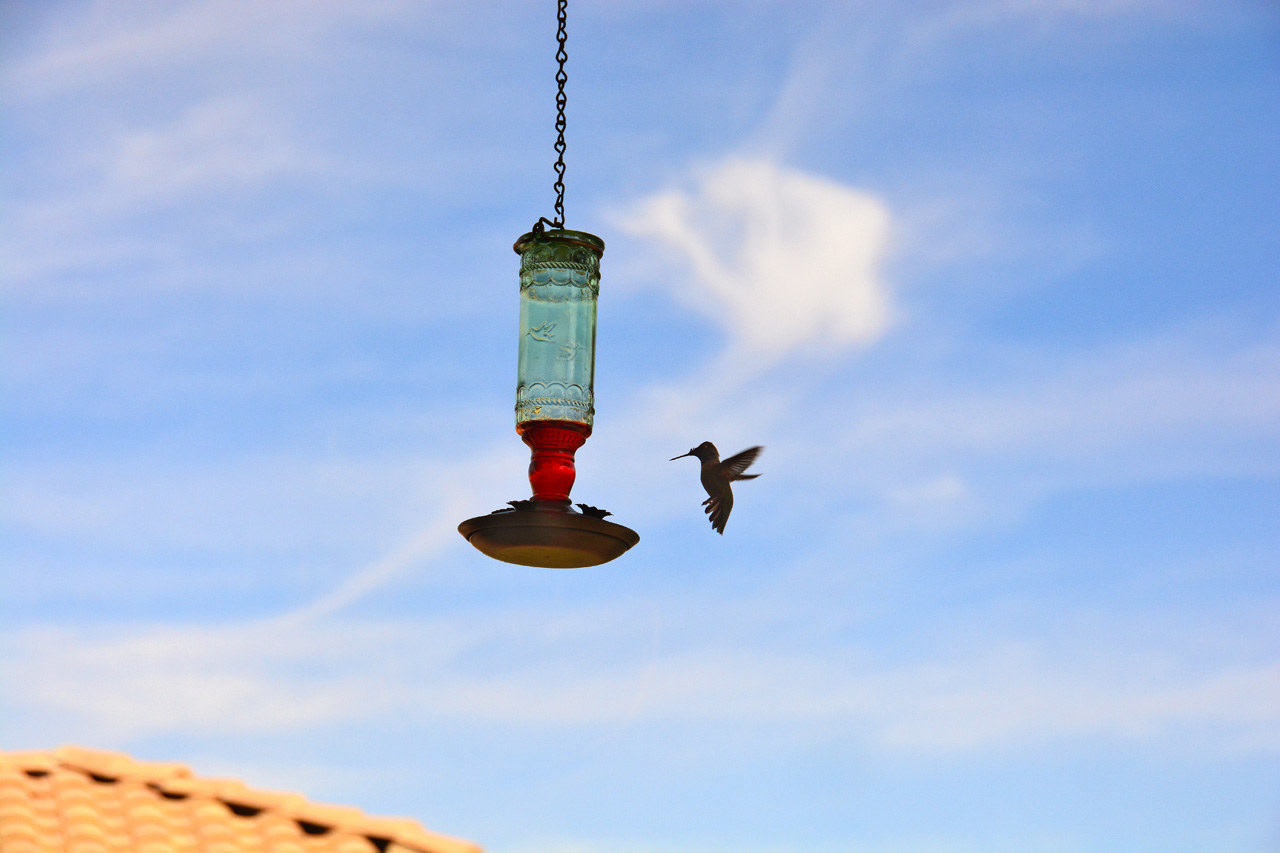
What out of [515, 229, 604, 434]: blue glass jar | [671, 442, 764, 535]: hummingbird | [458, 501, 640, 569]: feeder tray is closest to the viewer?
[458, 501, 640, 569]: feeder tray

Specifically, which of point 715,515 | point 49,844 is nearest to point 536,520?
point 715,515

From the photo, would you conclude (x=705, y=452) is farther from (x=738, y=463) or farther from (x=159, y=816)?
(x=159, y=816)

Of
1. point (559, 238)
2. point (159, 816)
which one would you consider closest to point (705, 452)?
point (559, 238)

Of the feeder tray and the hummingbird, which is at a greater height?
the hummingbird

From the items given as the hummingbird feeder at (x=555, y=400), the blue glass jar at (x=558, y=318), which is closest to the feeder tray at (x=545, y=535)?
the hummingbird feeder at (x=555, y=400)

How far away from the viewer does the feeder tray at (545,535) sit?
273 inches

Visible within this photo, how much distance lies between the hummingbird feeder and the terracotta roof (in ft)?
5.91

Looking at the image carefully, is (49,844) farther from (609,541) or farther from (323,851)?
(609,541)

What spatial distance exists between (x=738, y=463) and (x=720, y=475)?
0.13 m

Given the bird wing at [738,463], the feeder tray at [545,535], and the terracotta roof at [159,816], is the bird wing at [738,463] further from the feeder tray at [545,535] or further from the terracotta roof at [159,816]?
the terracotta roof at [159,816]

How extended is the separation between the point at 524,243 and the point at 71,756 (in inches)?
135

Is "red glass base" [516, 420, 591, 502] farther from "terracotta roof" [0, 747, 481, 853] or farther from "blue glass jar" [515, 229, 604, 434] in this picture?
"terracotta roof" [0, 747, 481, 853]

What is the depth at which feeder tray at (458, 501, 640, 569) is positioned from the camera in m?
6.95

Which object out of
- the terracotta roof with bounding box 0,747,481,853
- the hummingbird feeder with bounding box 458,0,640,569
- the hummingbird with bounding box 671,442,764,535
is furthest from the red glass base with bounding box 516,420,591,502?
the terracotta roof with bounding box 0,747,481,853
